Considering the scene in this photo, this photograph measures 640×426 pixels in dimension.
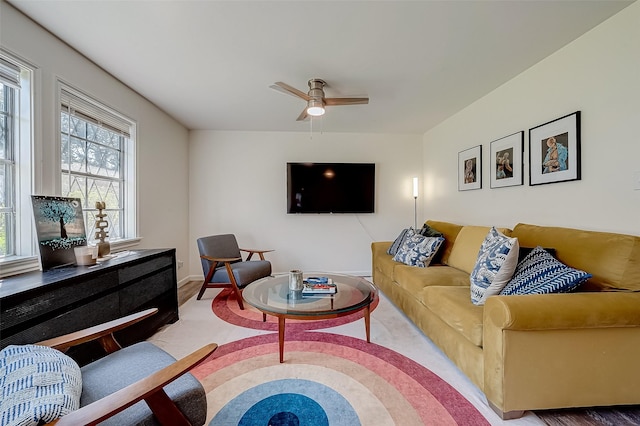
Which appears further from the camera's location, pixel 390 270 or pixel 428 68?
pixel 390 270

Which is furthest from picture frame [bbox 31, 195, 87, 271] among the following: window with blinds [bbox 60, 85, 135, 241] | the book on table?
the book on table

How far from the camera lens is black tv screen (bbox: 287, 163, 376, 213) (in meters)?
4.11

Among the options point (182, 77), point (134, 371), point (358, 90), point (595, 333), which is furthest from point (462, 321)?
point (182, 77)

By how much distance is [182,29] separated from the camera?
181cm

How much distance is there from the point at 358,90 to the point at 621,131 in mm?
2016

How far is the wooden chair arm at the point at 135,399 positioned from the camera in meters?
0.76

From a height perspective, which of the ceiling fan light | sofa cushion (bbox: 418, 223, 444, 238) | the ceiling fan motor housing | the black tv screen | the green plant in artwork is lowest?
sofa cushion (bbox: 418, 223, 444, 238)

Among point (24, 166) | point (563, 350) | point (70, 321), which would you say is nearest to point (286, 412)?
point (70, 321)

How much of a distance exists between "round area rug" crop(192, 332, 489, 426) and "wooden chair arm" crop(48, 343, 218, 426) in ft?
2.07

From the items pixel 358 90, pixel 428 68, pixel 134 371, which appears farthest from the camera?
pixel 358 90

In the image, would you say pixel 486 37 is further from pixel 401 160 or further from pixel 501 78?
pixel 401 160

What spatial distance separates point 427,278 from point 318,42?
84.7 inches

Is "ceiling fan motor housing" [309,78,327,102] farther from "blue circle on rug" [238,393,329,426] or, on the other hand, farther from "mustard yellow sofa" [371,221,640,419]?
"blue circle on rug" [238,393,329,426]

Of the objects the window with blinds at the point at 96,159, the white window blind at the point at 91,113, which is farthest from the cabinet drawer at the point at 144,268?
the white window blind at the point at 91,113
